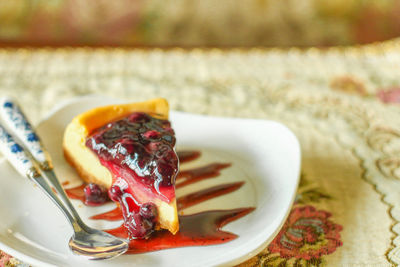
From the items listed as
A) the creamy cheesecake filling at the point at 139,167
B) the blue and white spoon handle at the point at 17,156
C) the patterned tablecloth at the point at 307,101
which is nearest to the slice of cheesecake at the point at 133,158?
the creamy cheesecake filling at the point at 139,167

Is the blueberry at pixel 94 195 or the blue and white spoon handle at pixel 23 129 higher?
the blue and white spoon handle at pixel 23 129

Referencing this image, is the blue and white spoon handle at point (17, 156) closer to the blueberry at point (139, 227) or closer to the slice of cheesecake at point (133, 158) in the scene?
the slice of cheesecake at point (133, 158)

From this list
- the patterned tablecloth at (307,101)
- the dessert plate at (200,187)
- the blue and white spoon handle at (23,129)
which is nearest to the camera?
the dessert plate at (200,187)

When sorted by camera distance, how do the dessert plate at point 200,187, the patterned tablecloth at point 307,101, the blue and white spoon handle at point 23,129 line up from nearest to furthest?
the dessert plate at point 200,187, the patterned tablecloth at point 307,101, the blue and white spoon handle at point 23,129

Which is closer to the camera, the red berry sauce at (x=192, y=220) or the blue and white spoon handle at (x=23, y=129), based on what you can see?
the red berry sauce at (x=192, y=220)

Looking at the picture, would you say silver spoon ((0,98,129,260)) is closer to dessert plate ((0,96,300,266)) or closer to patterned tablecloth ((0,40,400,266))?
dessert plate ((0,96,300,266))

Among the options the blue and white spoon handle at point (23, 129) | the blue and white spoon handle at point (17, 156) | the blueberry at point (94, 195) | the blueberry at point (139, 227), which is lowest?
the blueberry at point (139, 227)

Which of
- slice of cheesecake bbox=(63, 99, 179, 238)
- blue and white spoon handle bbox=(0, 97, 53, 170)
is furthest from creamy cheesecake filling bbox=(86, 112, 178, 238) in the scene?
blue and white spoon handle bbox=(0, 97, 53, 170)

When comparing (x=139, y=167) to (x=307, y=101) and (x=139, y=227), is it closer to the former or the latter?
(x=139, y=227)
